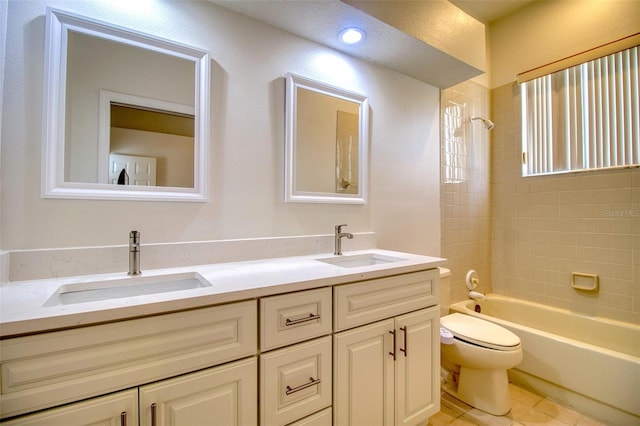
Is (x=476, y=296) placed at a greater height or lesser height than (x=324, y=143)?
lesser

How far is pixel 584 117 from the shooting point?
2070 mm

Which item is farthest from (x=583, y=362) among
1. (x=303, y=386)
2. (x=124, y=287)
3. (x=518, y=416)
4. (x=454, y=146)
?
(x=124, y=287)

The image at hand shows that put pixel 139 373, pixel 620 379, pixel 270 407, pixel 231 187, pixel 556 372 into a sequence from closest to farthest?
pixel 139 373 → pixel 270 407 → pixel 231 187 → pixel 620 379 → pixel 556 372

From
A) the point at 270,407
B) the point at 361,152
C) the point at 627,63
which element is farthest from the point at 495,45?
the point at 270,407

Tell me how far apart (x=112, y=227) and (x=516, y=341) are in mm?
2114

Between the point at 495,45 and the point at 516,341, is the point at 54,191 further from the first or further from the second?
the point at 495,45

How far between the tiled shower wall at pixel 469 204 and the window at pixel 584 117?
325mm

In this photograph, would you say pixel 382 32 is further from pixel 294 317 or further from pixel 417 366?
pixel 417 366

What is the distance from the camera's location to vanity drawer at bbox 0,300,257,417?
640 millimetres

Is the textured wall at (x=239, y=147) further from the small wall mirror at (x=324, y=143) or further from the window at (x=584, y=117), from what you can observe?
the window at (x=584, y=117)

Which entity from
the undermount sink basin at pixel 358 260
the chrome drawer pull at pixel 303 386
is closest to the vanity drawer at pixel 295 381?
the chrome drawer pull at pixel 303 386

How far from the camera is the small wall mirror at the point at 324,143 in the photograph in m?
1.53

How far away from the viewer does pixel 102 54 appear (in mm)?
1116

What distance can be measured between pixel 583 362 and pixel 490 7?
8.88 feet
